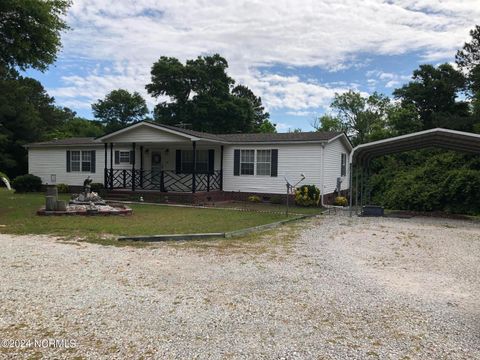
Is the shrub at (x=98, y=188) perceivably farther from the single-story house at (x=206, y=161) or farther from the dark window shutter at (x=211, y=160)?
the dark window shutter at (x=211, y=160)

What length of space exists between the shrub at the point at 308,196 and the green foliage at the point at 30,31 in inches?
453

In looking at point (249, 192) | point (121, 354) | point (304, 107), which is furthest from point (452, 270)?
point (304, 107)

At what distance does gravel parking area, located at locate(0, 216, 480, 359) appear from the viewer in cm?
344

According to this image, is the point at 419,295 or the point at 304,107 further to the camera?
the point at 304,107

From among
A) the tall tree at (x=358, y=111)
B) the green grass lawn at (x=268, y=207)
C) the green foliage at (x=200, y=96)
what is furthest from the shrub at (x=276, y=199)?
the tall tree at (x=358, y=111)

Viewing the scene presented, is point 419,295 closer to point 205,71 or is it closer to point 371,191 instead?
point 371,191

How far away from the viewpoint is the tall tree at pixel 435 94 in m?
33.5

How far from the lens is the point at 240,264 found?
631 centimetres

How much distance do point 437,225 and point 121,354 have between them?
11163mm

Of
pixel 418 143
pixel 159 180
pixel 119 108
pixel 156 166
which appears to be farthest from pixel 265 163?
pixel 119 108

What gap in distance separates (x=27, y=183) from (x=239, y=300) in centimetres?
2093

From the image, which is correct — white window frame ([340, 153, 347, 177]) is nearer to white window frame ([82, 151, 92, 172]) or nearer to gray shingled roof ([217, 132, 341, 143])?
gray shingled roof ([217, 132, 341, 143])

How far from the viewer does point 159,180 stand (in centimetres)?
1986

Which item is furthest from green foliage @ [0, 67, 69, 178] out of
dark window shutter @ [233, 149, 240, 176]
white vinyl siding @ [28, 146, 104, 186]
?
dark window shutter @ [233, 149, 240, 176]
